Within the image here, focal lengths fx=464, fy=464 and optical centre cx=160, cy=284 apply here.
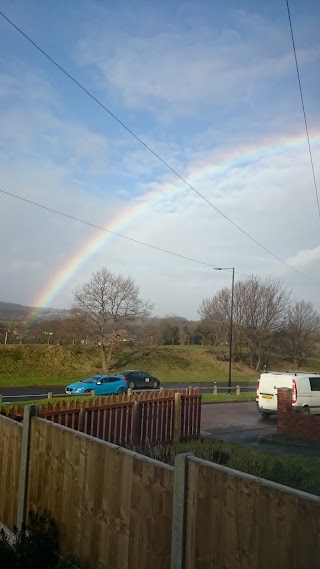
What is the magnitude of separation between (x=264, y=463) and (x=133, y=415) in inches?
107

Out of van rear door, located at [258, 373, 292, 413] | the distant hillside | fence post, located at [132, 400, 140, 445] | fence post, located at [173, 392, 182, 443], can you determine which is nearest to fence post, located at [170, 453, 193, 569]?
fence post, located at [132, 400, 140, 445]

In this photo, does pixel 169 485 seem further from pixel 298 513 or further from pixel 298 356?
pixel 298 356

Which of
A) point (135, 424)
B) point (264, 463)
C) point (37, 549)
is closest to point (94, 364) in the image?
point (135, 424)

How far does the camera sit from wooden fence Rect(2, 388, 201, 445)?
25.2 ft

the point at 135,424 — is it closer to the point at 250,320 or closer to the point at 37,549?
the point at 37,549

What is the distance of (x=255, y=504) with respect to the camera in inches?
110

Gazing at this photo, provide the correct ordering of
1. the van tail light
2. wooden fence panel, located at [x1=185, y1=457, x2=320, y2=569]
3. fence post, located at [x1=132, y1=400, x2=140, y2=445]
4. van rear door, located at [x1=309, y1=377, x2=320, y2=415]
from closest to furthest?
1. wooden fence panel, located at [x1=185, y1=457, x2=320, y2=569]
2. fence post, located at [x1=132, y1=400, x2=140, y2=445]
3. the van tail light
4. van rear door, located at [x1=309, y1=377, x2=320, y2=415]

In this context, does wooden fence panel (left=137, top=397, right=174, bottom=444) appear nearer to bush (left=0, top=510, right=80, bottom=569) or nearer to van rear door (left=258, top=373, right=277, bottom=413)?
bush (left=0, top=510, right=80, bottom=569)

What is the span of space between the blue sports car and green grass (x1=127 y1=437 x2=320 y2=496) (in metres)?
16.4

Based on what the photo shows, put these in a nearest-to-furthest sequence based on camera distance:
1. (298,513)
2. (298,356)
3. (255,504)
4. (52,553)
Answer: (298,513) < (255,504) < (52,553) < (298,356)

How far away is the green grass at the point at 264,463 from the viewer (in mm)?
7285

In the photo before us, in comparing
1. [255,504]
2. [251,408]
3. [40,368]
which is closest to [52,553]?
[255,504]

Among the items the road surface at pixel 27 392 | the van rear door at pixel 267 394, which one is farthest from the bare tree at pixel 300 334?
the van rear door at pixel 267 394

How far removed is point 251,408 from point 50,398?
8492 millimetres
